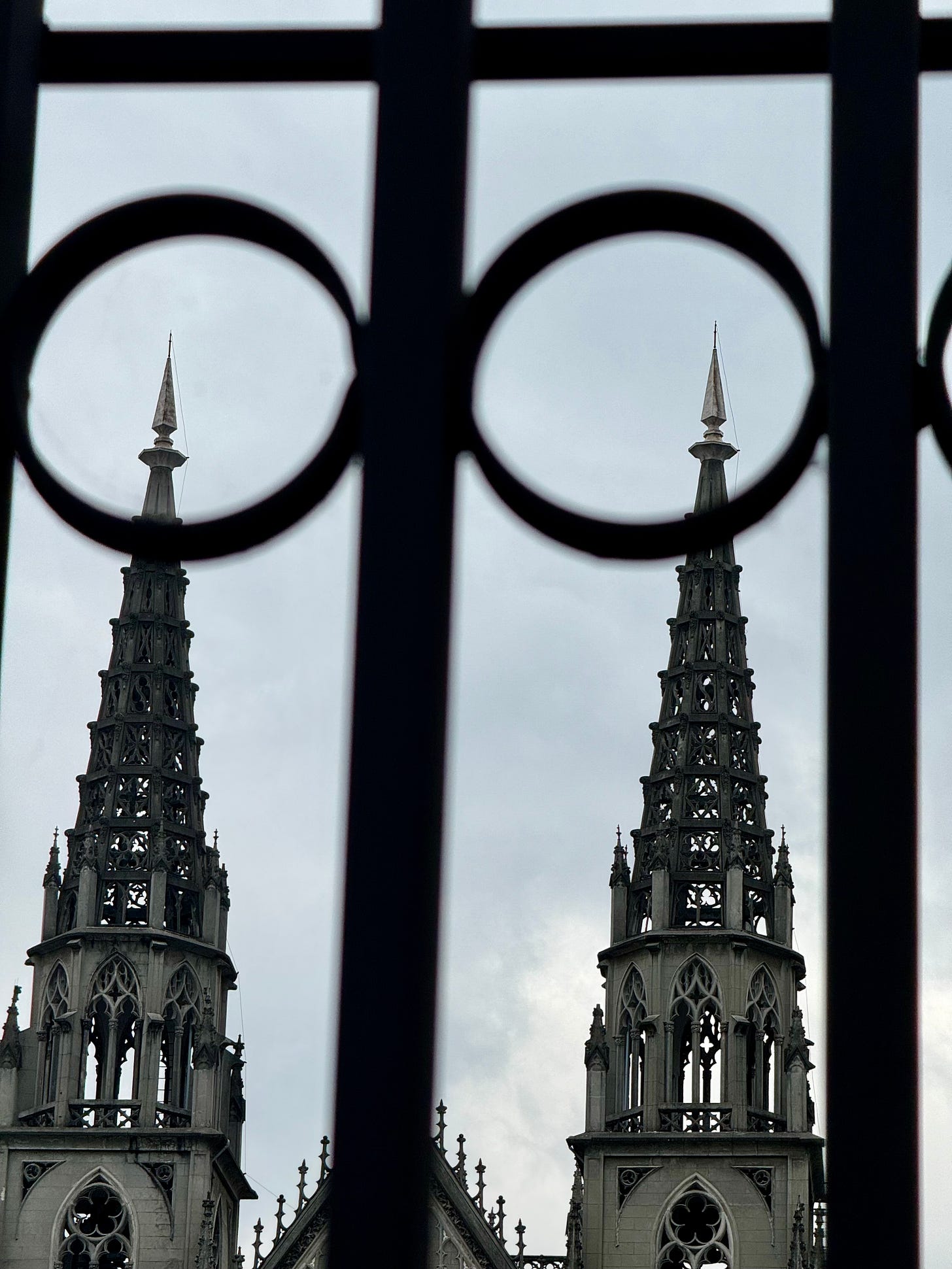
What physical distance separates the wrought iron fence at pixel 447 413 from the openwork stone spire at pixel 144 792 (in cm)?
5314

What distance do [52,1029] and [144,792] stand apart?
5.79 meters

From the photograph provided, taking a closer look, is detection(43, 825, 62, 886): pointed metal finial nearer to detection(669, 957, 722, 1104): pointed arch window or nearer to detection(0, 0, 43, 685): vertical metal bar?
detection(669, 957, 722, 1104): pointed arch window

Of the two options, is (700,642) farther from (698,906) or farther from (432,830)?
(432,830)

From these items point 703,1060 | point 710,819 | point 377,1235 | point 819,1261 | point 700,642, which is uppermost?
Result: point 700,642

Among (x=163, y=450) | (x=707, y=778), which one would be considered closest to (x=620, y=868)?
(x=707, y=778)

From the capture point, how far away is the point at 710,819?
5972cm

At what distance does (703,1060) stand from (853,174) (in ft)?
181

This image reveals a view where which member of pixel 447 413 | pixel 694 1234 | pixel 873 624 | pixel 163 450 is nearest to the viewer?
pixel 873 624

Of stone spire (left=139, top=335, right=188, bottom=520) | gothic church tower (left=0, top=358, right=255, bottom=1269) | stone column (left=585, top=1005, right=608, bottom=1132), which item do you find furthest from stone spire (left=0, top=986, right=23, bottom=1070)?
stone spire (left=139, top=335, right=188, bottom=520)

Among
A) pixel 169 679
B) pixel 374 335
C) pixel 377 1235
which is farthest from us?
pixel 169 679

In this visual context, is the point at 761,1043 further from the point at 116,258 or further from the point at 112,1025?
the point at 116,258

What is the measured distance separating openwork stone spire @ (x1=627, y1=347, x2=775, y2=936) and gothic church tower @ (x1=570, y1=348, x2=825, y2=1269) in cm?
5

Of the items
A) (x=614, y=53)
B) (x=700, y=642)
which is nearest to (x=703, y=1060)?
(x=700, y=642)

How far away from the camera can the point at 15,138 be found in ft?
14.4
